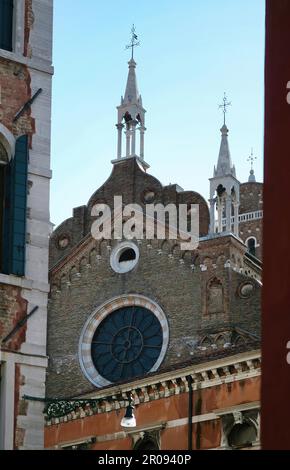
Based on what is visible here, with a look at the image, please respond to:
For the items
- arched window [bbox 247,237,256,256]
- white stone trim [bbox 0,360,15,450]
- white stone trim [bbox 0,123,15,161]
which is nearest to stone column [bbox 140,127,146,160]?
arched window [bbox 247,237,256,256]

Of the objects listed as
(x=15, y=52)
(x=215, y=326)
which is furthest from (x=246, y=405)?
(x=15, y=52)

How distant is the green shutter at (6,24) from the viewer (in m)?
16.0

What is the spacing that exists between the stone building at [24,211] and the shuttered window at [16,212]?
10 millimetres

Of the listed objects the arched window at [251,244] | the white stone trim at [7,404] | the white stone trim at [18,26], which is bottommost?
the white stone trim at [7,404]

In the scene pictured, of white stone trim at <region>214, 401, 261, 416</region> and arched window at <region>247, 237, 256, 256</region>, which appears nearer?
white stone trim at <region>214, 401, 261, 416</region>

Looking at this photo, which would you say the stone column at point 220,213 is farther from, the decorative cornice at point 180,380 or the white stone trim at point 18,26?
the white stone trim at point 18,26

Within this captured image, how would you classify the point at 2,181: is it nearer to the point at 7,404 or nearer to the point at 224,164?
the point at 7,404

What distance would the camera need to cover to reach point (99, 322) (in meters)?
39.7

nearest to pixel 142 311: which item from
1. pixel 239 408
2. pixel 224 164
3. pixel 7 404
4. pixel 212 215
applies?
pixel 212 215

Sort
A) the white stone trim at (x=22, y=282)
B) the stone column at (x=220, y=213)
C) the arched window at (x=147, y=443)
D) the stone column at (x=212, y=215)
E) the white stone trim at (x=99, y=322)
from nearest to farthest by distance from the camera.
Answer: the white stone trim at (x=22, y=282) < the arched window at (x=147, y=443) < the white stone trim at (x=99, y=322) < the stone column at (x=212, y=215) < the stone column at (x=220, y=213)

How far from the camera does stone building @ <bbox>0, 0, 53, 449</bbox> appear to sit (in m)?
14.7

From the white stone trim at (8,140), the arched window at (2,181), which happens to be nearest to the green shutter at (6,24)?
the white stone trim at (8,140)

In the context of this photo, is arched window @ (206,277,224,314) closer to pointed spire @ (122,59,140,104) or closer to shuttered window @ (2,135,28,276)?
pointed spire @ (122,59,140,104)

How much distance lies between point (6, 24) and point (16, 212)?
227 centimetres
